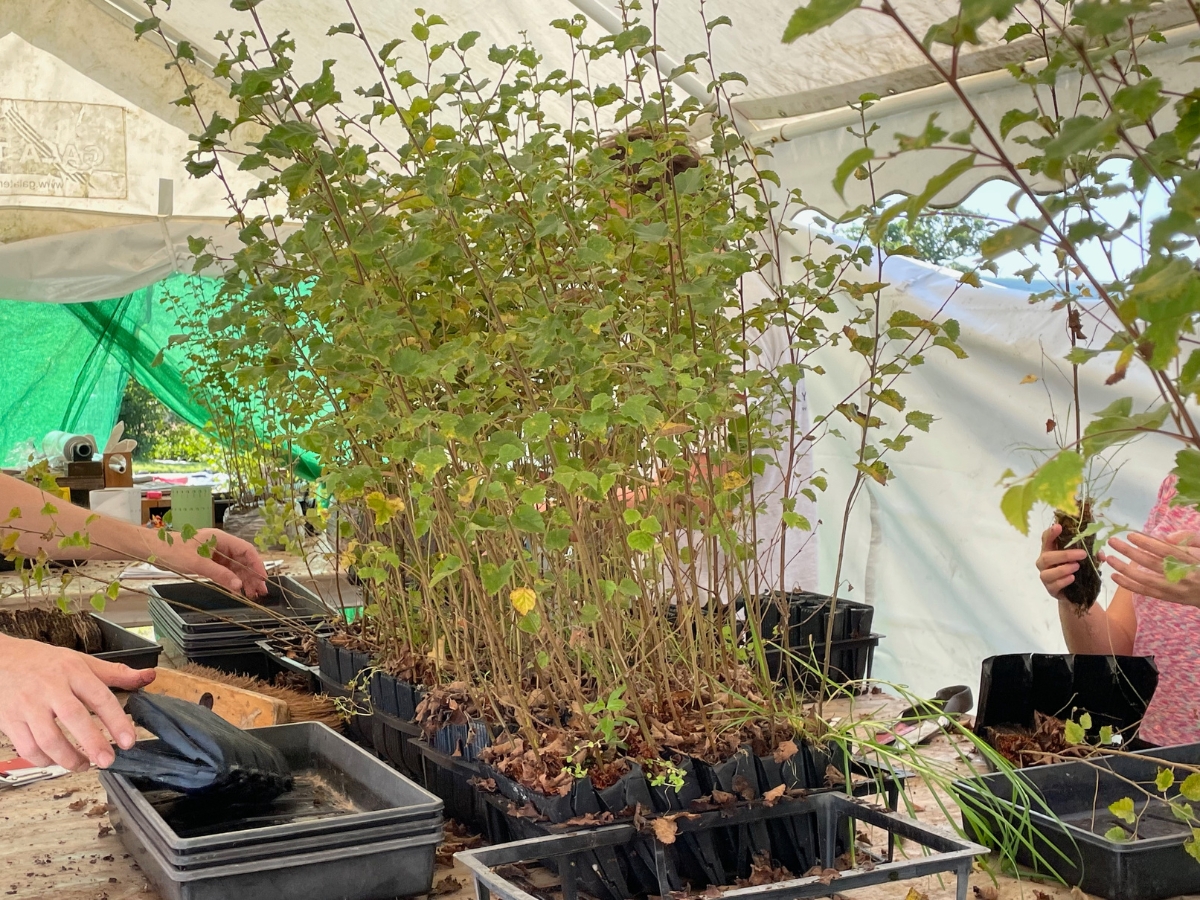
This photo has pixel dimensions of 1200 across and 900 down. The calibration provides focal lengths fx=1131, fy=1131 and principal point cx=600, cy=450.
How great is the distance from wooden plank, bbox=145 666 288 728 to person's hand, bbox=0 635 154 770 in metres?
0.30

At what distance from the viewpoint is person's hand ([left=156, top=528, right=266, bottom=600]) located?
2.18m

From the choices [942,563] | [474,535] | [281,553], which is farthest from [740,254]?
[281,553]

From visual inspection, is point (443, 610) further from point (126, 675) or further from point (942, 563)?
point (942, 563)

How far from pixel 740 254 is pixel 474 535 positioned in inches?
16.4

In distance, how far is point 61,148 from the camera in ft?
18.1

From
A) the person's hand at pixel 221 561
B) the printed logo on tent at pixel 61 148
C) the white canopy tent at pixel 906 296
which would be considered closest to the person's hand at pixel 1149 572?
the white canopy tent at pixel 906 296

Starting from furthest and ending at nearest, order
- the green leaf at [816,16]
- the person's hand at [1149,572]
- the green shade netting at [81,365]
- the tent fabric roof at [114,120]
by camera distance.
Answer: the green shade netting at [81,365], the tent fabric roof at [114,120], the person's hand at [1149,572], the green leaf at [816,16]

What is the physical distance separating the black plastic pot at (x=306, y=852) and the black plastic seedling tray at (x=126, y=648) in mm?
870

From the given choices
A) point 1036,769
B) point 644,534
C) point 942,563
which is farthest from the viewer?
point 942,563

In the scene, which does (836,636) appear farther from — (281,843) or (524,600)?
(281,843)

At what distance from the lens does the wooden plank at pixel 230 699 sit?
162 centimetres

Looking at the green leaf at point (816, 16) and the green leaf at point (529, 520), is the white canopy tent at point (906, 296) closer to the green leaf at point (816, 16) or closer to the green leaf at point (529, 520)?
the green leaf at point (529, 520)

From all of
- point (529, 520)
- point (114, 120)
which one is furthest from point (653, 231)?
point (114, 120)

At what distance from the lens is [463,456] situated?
3.80 ft
